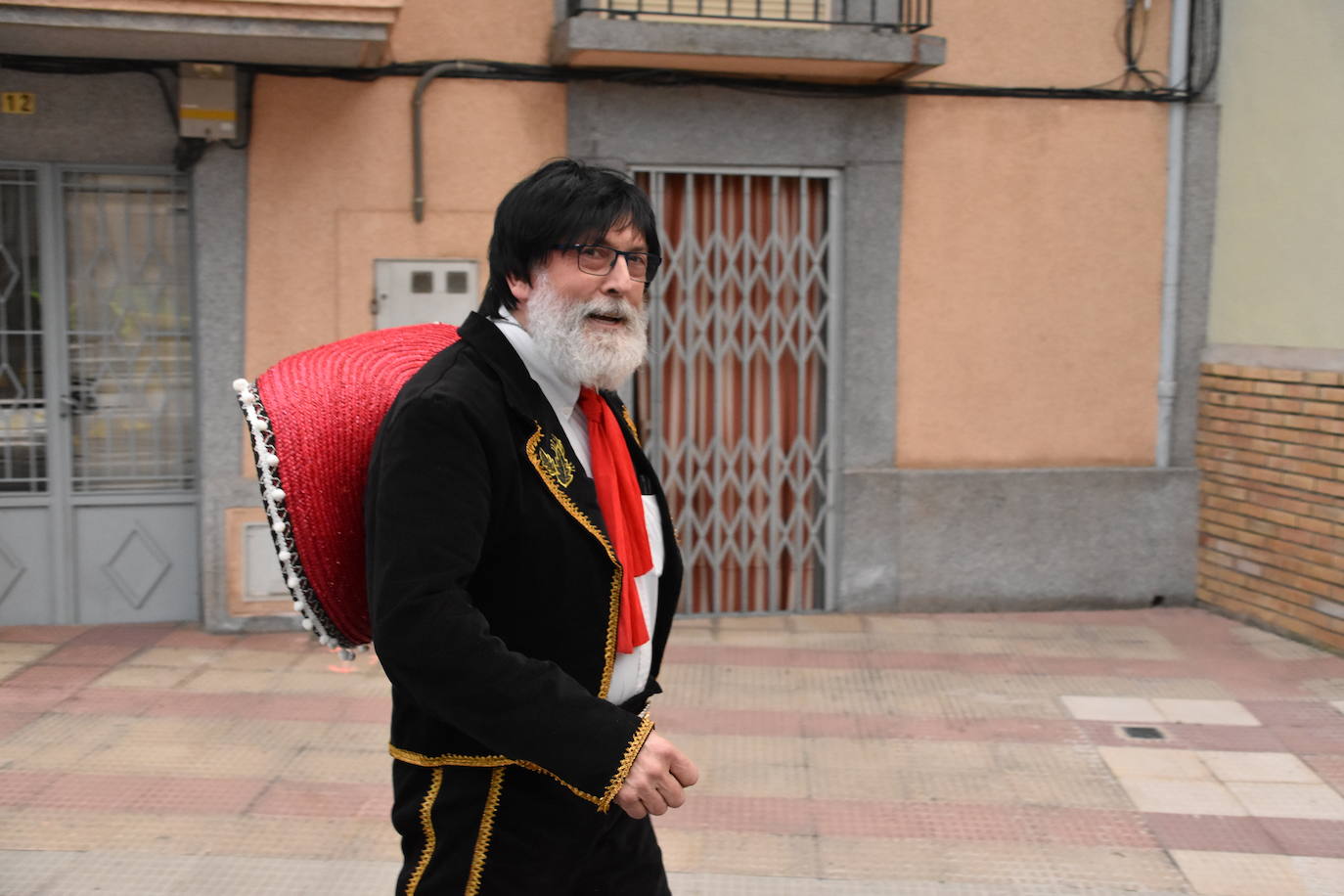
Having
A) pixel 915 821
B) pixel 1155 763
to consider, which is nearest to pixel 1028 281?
pixel 1155 763

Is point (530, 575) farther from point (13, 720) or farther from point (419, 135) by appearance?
point (419, 135)

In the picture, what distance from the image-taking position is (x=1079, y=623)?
7.32 meters

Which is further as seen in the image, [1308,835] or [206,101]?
[206,101]

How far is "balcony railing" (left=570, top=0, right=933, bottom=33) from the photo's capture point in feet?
22.5

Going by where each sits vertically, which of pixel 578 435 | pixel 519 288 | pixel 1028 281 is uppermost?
pixel 1028 281

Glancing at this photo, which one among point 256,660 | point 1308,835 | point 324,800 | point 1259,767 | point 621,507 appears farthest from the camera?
point 256,660

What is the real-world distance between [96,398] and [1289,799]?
5.76 metres

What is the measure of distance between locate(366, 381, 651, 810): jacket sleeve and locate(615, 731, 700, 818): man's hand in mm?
20

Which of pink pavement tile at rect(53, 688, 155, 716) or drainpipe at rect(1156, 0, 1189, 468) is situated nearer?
pink pavement tile at rect(53, 688, 155, 716)

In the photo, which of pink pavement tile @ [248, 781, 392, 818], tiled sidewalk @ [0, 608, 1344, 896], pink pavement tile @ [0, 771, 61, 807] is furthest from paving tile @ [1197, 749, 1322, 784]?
pink pavement tile @ [0, 771, 61, 807]

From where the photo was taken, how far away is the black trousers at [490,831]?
2.09m

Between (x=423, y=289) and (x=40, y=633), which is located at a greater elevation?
(x=423, y=289)

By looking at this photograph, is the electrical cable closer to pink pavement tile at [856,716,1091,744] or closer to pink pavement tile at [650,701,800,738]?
pink pavement tile at [650,701,800,738]

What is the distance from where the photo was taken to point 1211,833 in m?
4.53
